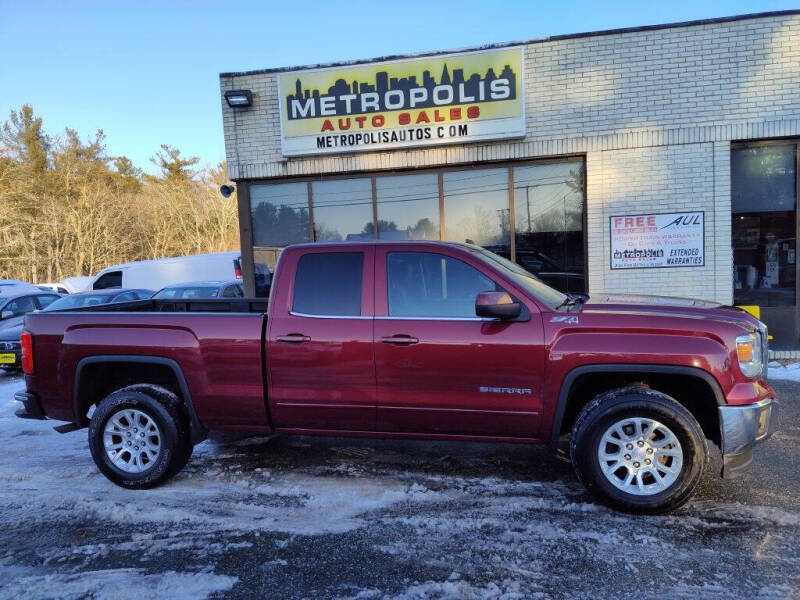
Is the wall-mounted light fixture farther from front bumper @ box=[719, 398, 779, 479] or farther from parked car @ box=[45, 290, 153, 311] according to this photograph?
front bumper @ box=[719, 398, 779, 479]

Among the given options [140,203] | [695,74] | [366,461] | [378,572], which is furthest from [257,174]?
[140,203]

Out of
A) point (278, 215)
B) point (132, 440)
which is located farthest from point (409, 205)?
point (132, 440)

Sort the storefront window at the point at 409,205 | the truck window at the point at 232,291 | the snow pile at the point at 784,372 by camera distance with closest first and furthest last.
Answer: the snow pile at the point at 784,372, the storefront window at the point at 409,205, the truck window at the point at 232,291

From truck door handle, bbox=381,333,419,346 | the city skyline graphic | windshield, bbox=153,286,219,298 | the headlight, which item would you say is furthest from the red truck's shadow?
windshield, bbox=153,286,219,298

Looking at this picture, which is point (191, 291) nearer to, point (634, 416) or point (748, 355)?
point (634, 416)

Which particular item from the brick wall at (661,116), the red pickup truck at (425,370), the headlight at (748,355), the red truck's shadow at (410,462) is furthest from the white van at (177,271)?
the headlight at (748,355)

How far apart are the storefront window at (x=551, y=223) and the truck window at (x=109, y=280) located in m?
14.7

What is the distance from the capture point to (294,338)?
394 cm

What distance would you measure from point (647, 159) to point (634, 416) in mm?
6342

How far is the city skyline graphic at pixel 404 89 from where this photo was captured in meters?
8.67

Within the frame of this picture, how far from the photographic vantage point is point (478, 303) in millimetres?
3561

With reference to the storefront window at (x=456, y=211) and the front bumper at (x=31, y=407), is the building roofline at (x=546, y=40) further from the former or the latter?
the front bumper at (x=31, y=407)

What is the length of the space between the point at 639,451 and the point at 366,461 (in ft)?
7.25

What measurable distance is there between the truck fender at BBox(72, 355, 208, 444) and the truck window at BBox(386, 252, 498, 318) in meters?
1.77
